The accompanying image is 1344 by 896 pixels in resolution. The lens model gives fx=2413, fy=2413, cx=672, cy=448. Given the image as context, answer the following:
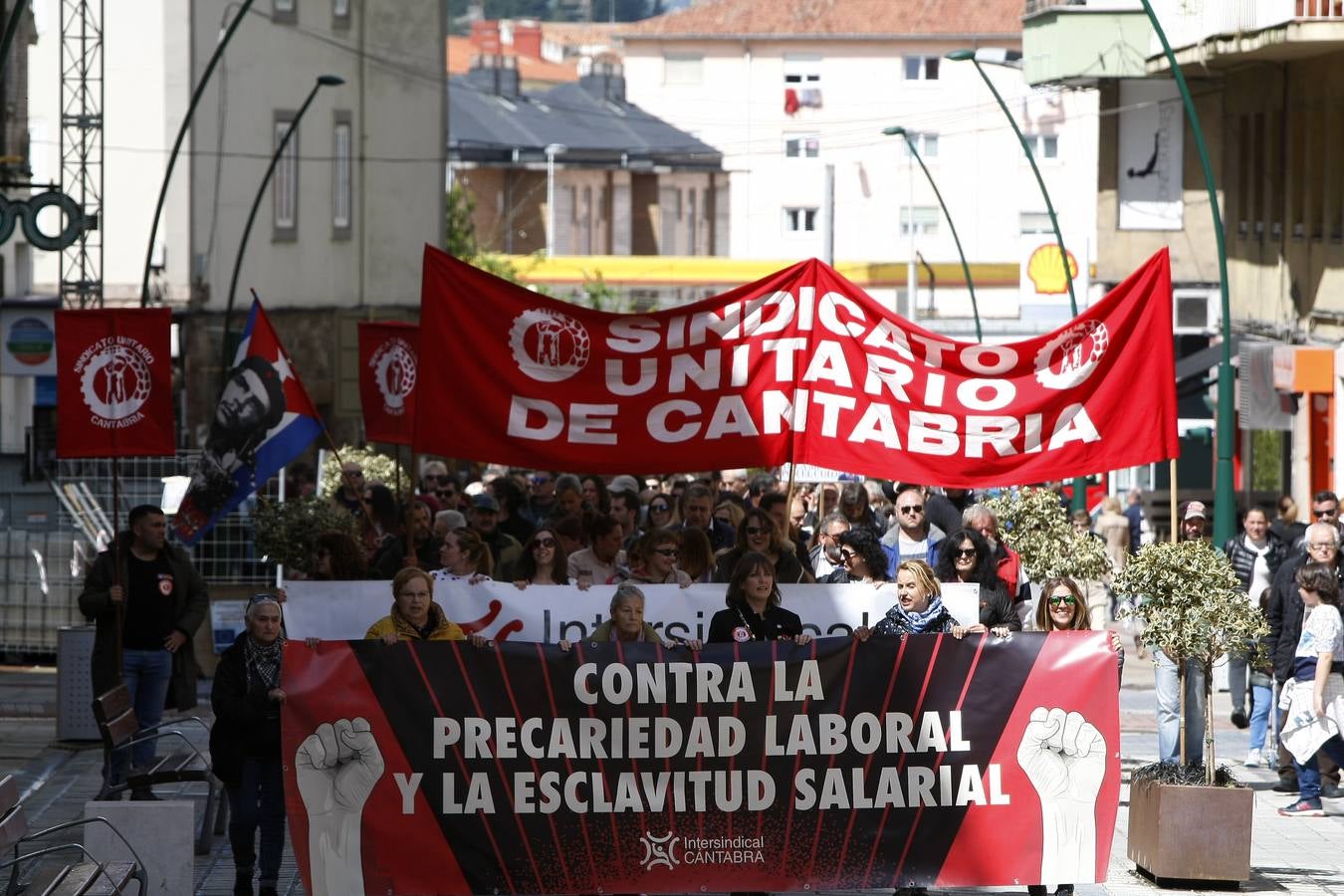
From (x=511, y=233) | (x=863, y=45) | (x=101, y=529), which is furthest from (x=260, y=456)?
(x=863, y=45)

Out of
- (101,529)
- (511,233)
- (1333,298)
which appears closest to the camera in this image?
(101,529)

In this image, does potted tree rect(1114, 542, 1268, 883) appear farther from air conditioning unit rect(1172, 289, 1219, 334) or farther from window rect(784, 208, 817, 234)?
window rect(784, 208, 817, 234)

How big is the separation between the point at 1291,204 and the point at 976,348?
21734 millimetres

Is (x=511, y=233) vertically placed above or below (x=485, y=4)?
below

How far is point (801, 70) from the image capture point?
336ft

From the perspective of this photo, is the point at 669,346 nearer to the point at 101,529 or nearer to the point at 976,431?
the point at 976,431

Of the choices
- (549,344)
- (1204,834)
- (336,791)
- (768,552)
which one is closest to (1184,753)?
(1204,834)

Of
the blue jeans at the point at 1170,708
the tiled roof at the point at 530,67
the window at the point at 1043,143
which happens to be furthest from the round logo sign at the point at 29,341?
the tiled roof at the point at 530,67

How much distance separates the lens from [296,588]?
14070mm

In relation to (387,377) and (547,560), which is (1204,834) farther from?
(387,377)

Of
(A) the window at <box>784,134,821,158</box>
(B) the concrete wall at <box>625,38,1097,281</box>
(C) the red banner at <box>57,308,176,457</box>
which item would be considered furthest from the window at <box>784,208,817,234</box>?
(C) the red banner at <box>57,308,176,457</box>

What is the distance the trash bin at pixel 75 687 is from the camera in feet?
55.5

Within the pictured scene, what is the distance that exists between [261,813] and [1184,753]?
190 inches

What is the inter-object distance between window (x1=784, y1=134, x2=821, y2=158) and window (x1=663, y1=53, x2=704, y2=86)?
5478mm
